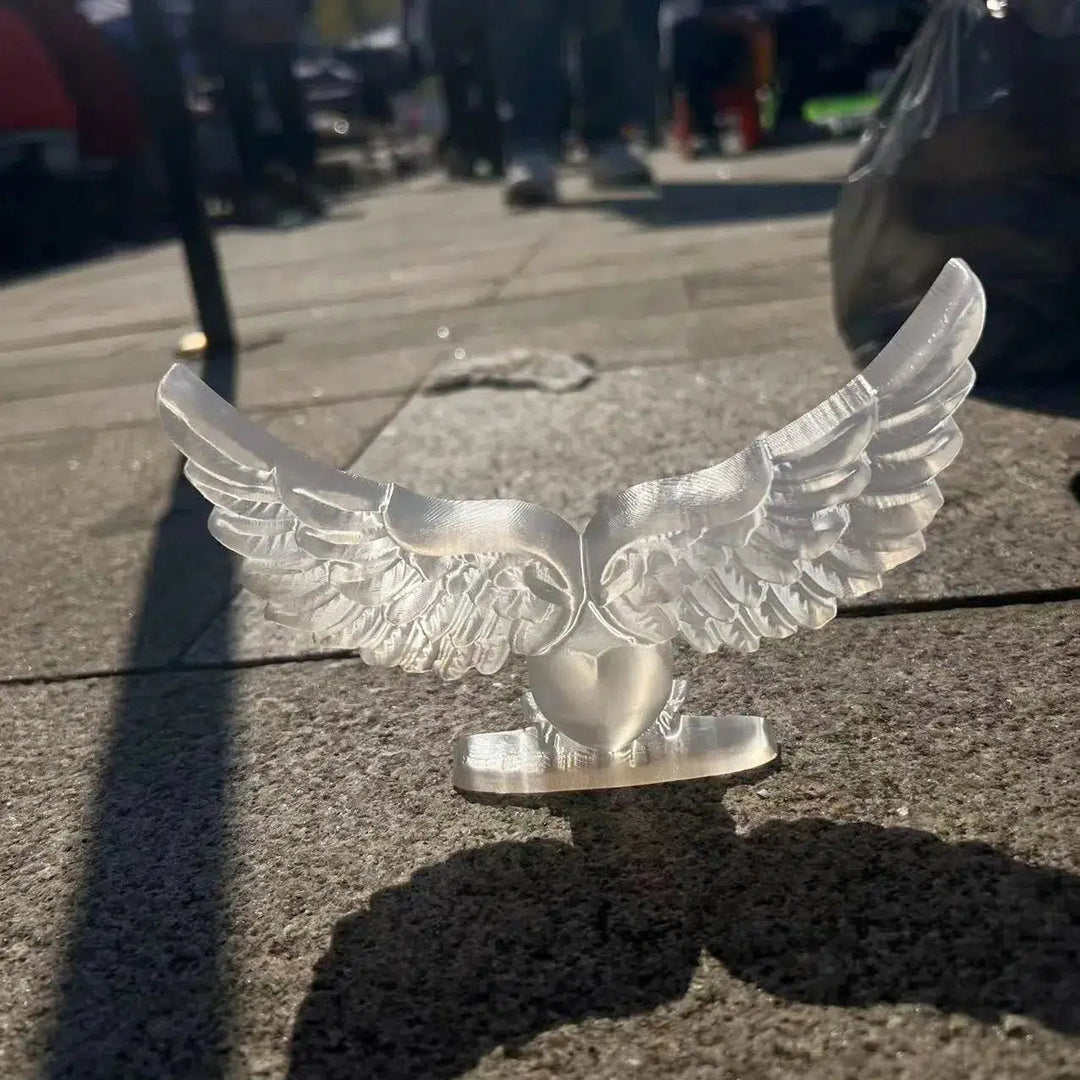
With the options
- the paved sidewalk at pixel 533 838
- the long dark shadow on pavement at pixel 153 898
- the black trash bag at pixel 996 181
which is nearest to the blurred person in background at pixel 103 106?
the paved sidewalk at pixel 533 838

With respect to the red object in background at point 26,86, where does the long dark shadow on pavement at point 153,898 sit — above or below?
above

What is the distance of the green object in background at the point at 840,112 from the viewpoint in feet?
50.9

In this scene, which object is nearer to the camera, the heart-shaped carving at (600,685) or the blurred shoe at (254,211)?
the heart-shaped carving at (600,685)

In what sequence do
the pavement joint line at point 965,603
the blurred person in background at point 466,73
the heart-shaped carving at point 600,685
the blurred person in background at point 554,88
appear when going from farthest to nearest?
1. the blurred person in background at point 466,73
2. the blurred person in background at point 554,88
3. the pavement joint line at point 965,603
4. the heart-shaped carving at point 600,685

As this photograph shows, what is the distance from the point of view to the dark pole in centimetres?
508

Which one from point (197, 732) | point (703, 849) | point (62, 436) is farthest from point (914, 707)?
point (62, 436)

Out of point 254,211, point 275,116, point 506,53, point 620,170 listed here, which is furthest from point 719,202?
point 506,53

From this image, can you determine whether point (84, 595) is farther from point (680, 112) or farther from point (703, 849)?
point (680, 112)

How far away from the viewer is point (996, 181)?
3617 millimetres

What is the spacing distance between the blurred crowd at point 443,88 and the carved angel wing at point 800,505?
10.4 meters

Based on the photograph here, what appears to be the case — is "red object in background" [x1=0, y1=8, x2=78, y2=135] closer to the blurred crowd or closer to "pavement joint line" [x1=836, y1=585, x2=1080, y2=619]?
the blurred crowd

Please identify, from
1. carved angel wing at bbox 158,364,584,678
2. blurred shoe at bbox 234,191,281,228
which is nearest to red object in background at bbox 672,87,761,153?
blurred shoe at bbox 234,191,281,228

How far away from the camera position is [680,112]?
636 inches

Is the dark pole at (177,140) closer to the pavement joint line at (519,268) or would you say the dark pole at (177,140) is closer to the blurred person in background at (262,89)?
the pavement joint line at (519,268)
